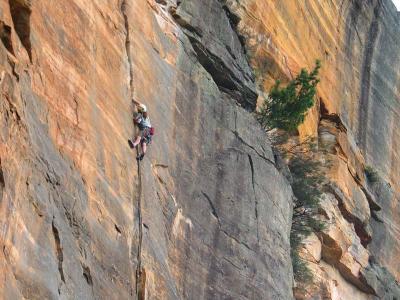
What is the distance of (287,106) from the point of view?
35156mm

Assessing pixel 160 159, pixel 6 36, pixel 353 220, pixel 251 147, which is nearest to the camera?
pixel 6 36

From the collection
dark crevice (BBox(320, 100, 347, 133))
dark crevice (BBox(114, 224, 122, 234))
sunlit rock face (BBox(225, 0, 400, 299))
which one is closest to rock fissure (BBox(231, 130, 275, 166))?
sunlit rock face (BBox(225, 0, 400, 299))

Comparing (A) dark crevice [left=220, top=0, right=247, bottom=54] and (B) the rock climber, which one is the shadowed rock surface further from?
(B) the rock climber

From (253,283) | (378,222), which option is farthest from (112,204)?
(378,222)

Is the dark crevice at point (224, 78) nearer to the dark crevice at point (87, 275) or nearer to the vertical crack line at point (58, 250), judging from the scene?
the dark crevice at point (87, 275)

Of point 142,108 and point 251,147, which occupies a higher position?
point 142,108

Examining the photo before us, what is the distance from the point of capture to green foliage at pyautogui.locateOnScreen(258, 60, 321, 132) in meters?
34.5

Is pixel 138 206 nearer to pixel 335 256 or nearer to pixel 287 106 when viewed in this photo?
pixel 287 106

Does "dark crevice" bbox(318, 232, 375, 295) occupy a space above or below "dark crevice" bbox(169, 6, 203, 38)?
below

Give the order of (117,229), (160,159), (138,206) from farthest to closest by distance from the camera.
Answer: (160,159), (138,206), (117,229)

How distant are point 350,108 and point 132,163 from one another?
22732 millimetres

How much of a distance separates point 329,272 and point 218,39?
38.6ft

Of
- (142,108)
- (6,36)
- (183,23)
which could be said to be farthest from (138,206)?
(183,23)

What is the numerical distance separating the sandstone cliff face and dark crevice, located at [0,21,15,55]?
2 cm
